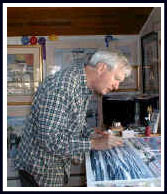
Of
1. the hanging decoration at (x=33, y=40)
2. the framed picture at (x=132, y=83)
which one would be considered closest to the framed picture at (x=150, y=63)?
the framed picture at (x=132, y=83)

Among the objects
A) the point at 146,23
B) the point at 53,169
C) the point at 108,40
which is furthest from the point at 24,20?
the point at 53,169

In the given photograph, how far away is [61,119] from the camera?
1.31 meters

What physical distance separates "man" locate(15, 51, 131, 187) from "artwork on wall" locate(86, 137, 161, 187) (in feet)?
0.26

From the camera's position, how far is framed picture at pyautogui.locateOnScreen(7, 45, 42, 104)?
3.04 m

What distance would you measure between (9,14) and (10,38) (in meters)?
0.43

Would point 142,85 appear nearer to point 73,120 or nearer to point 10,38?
point 10,38

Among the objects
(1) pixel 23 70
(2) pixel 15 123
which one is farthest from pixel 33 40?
(2) pixel 15 123

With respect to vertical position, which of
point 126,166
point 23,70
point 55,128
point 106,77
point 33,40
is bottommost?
point 126,166

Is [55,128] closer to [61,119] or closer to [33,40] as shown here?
[61,119]

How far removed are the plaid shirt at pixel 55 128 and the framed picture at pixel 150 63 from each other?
116 centimetres

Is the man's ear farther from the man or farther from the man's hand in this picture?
the man's hand

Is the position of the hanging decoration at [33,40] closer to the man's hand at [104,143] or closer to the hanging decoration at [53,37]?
the hanging decoration at [53,37]

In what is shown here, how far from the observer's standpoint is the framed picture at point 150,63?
96.7 inches

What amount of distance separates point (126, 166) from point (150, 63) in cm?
145
